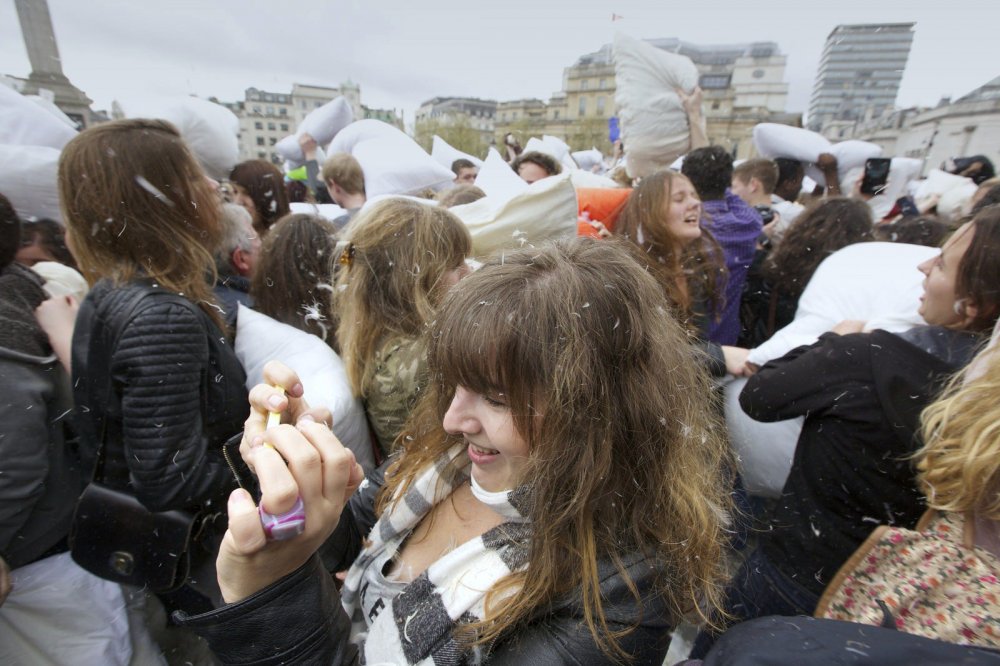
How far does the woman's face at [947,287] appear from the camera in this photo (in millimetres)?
1440

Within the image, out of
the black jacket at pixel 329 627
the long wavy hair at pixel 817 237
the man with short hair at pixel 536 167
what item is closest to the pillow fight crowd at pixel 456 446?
the black jacket at pixel 329 627

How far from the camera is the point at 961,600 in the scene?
30.5 inches

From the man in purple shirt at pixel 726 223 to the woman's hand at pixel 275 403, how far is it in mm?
2576

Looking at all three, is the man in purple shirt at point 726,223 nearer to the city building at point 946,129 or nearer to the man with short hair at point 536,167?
the man with short hair at point 536,167

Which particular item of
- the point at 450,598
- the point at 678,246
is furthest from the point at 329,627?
the point at 678,246

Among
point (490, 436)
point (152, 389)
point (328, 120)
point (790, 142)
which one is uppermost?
point (328, 120)

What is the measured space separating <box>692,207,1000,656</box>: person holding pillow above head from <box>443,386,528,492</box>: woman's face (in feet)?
3.50

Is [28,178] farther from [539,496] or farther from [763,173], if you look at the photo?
[763,173]

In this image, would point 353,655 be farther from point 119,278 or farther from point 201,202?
point 201,202

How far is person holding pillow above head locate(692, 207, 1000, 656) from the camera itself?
1.31m

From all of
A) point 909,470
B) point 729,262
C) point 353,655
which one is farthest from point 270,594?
point 729,262

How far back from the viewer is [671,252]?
8.64 feet

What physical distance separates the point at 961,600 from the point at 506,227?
76.6 inches

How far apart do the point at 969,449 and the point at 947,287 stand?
2.58 ft
